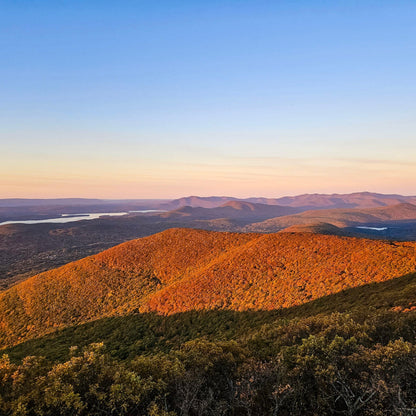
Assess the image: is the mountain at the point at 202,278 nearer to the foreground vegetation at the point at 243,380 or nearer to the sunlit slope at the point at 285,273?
the sunlit slope at the point at 285,273

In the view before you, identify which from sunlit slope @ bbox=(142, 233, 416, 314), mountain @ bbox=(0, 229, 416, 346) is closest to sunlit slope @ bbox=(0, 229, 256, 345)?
mountain @ bbox=(0, 229, 416, 346)

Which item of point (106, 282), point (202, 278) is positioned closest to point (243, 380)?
point (202, 278)

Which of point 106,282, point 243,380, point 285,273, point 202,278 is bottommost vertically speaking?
point 106,282

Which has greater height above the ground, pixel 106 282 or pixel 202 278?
pixel 202 278

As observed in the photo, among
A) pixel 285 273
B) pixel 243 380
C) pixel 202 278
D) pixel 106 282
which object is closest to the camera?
pixel 243 380

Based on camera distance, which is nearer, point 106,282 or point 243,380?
point 243,380

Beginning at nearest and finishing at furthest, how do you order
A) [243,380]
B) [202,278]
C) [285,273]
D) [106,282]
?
[243,380], [285,273], [202,278], [106,282]

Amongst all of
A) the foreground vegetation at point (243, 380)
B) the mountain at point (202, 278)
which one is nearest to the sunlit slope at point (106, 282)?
the mountain at point (202, 278)

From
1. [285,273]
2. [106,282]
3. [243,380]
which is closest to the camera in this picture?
[243,380]

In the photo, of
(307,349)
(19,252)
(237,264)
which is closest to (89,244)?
(19,252)

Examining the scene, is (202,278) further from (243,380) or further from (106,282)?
(243,380)
